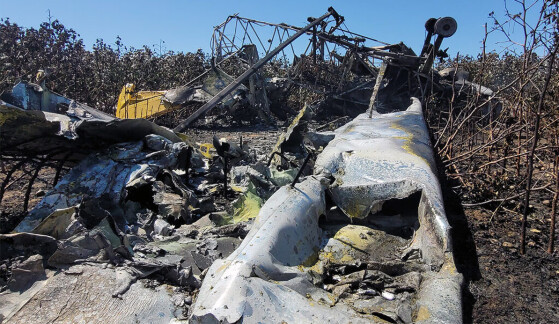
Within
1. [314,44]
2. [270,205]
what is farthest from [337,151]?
[314,44]

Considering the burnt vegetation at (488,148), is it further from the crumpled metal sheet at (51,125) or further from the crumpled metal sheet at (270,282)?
the crumpled metal sheet at (270,282)

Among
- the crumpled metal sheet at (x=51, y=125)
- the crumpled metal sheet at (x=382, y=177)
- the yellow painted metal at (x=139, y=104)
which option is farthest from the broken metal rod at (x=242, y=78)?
the crumpled metal sheet at (x=382, y=177)

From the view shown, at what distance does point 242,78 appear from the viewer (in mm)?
9781

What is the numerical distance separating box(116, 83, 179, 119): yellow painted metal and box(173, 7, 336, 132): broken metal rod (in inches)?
38.4

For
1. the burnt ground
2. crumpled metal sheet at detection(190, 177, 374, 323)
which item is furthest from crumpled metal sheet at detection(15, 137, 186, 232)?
crumpled metal sheet at detection(190, 177, 374, 323)

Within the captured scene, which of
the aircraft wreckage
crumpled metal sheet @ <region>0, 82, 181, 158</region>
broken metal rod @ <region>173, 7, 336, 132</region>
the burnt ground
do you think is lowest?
the burnt ground

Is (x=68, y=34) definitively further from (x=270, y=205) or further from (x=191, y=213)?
(x=270, y=205)

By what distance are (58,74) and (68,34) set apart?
217cm

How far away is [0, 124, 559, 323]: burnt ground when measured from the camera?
2.92m

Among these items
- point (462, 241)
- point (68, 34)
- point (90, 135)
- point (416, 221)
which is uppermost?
point (68, 34)

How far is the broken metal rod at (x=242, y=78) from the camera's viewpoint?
9.44 meters

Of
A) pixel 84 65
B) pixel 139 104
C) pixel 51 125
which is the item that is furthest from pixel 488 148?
pixel 84 65

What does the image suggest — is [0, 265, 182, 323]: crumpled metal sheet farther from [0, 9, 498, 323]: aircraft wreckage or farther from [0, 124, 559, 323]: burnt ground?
[0, 124, 559, 323]: burnt ground

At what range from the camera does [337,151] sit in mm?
3713
